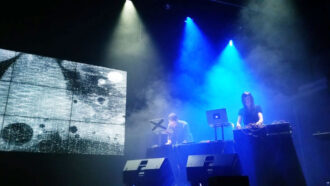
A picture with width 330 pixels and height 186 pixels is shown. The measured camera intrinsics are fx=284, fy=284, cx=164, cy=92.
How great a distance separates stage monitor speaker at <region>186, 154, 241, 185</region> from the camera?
3816mm

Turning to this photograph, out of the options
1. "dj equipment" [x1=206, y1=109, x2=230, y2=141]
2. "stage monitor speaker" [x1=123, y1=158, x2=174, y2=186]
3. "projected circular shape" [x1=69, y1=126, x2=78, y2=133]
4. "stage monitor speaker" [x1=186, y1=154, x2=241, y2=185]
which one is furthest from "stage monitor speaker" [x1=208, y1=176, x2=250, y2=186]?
"projected circular shape" [x1=69, y1=126, x2=78, y2=133]

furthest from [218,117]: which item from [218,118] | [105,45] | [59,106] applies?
[105,45]

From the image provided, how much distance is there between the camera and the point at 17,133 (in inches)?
195

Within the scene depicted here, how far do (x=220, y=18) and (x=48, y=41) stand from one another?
4422 millimetres

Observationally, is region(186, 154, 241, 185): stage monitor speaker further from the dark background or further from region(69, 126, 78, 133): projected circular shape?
region(69, 126, 78, 133): projected circular shape

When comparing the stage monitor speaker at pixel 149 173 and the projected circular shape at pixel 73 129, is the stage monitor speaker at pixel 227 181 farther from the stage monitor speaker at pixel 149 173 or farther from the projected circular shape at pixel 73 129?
the projected circular shape at pixel 73 129

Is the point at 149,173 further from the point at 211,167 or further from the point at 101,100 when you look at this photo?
the point at 101,100

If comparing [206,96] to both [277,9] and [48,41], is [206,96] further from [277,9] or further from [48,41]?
[48,41]

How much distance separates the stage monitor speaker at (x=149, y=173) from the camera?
4328 mm

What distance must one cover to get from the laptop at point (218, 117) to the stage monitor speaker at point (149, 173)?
1.03m

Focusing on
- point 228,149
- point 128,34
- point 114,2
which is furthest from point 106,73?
point 228,149

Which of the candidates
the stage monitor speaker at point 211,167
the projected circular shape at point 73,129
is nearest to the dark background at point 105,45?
the projected circular shape at point 73,129

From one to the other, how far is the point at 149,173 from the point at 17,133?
96.9 inches

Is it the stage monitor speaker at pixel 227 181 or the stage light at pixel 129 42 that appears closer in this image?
the stage monitor speaker at pixel 227 181
